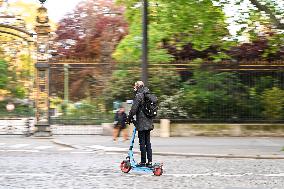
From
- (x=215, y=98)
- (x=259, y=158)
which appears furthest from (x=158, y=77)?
(x=259, y=158)

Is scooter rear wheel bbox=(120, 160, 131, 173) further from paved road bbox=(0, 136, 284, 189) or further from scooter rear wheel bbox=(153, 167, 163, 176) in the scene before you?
scooter rear wheel bbox=(153, 167, 163, 176)

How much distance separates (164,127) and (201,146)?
431cm

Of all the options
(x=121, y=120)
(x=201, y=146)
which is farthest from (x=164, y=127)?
(x=201, y=146)

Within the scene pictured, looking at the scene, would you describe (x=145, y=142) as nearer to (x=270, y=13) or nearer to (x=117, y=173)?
(x=117, y=173)

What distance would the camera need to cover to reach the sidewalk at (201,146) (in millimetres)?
16203

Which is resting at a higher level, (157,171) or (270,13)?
(270,13)

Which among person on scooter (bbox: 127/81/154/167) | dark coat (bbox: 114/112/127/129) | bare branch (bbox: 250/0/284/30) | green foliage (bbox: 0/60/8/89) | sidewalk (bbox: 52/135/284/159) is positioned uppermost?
bare branch (bbox: 250/0/284/30)

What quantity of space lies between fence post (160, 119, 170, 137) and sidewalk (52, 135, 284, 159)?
721 millimetres

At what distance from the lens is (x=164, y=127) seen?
23.0 m

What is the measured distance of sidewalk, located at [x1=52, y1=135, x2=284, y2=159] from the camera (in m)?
16.2

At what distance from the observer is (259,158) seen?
15461 mm

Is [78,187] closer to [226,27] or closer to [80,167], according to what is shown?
[80,167]

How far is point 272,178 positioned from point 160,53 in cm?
2006

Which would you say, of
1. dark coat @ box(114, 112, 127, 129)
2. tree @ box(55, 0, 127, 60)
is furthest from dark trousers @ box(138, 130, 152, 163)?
tree @ box(55, 0, 127, 60)
